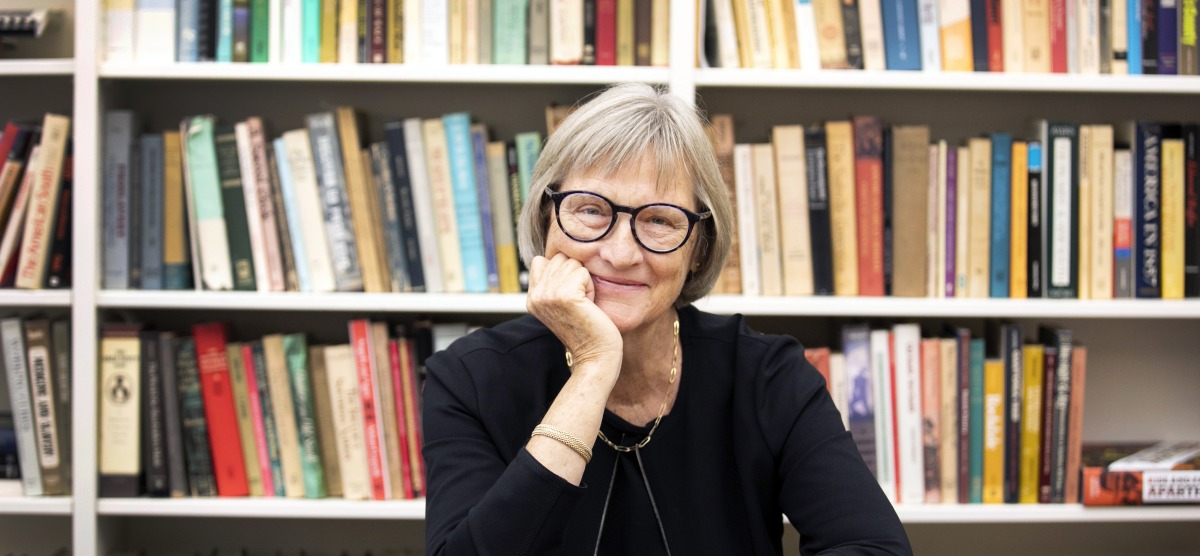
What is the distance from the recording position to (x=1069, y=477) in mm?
1844

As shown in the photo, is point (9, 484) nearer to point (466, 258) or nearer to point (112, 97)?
point (112, 97)

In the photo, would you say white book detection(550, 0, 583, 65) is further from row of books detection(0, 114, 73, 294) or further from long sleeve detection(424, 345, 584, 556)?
row of books detection(0, 114, 73, 294)

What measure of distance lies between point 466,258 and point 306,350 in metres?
0.35

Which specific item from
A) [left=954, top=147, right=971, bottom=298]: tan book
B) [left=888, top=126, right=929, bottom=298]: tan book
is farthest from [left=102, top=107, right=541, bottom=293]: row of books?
[left=954, top=147, right=971, bottom=298]: tan book

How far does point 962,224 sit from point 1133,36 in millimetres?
465

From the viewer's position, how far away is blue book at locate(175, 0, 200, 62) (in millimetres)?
1776

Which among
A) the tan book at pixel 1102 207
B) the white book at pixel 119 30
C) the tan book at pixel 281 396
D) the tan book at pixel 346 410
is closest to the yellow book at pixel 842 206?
the tan book at pixel 1102 207

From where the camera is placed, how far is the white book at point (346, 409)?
182cm

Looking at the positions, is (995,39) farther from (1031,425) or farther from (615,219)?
(615,219)

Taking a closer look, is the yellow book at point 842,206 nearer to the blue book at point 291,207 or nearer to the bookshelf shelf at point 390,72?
the bookshelf shelf at point 390,72

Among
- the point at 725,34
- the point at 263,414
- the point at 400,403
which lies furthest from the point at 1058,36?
the point at 263,414

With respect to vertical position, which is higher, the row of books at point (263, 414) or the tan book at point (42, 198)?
the tan book at point (42, 198)

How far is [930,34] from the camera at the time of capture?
70.8 inches

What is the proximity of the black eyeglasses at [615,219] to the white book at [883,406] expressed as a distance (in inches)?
29.9
